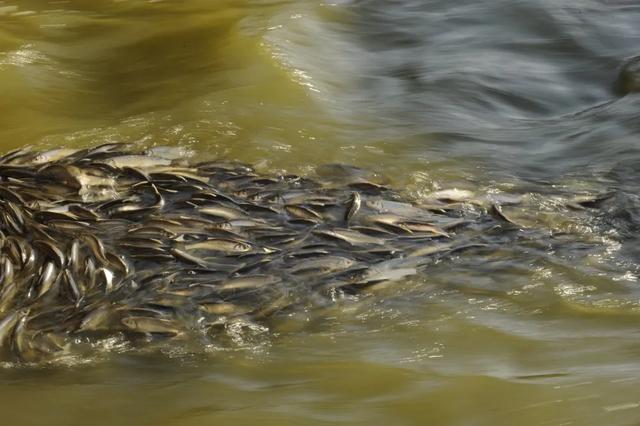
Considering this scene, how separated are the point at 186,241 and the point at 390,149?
6.49 feet

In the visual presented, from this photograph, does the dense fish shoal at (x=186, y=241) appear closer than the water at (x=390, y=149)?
No

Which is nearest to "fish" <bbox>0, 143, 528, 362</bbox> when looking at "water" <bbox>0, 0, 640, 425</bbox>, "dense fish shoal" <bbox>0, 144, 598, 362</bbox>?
"dense fish shoal" <bbox>0, 144, 598, 362</bbox>

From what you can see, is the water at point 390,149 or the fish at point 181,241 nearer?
the water at point 390,149

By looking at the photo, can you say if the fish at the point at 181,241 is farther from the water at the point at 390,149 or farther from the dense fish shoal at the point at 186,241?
the water at the point at 390,149

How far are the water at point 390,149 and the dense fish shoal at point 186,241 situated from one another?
168 millimetres

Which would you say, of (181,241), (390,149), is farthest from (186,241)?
(390,149)

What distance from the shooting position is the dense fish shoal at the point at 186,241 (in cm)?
430

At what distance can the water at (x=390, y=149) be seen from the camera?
366 centimetres

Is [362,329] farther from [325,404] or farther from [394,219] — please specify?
[394,219]

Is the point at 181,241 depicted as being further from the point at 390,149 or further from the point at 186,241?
the point at 390,149

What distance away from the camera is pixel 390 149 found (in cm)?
629

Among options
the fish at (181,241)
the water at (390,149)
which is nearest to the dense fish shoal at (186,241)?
the fish at (181,241)

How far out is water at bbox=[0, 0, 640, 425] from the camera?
3662 mm

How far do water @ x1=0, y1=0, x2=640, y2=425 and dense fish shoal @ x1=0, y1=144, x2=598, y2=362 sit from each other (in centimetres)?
17
